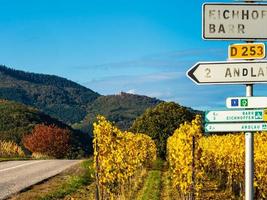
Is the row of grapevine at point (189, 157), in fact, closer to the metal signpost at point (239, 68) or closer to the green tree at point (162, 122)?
the metal signpost at point (239, 68)

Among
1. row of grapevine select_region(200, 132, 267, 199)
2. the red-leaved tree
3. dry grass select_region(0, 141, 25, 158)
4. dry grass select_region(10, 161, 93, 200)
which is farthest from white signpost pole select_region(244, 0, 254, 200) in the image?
the red-leaved tree

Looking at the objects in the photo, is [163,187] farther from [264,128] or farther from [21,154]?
[21,154]

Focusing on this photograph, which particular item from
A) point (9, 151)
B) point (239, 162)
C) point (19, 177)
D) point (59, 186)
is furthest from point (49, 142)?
point (59, 186)

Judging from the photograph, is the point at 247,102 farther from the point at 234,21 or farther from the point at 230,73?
the point at 234,21

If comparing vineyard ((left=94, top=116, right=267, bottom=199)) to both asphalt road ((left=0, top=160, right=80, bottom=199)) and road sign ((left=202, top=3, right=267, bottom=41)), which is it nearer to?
asphalt road ((left=0, top=160, right=80, bottom=199))

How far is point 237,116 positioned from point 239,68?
0.69m

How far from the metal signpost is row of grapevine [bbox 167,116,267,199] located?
10.4 m

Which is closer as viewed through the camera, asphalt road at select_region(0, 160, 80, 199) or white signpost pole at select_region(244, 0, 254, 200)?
white signpost pole at select_region(244, 0, 254, 200)

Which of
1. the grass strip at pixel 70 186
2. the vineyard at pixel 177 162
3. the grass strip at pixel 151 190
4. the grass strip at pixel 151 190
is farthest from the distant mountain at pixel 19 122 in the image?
the vineyard at pixel 177 162

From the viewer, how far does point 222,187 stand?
107 feet

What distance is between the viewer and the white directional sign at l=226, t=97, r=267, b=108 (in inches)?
322

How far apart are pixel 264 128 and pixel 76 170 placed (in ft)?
85.9

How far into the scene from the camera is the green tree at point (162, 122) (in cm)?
6716

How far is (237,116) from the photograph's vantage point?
323 inches
